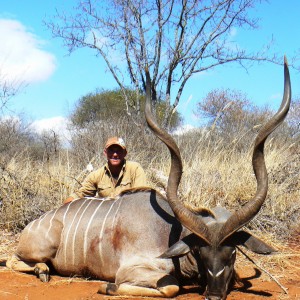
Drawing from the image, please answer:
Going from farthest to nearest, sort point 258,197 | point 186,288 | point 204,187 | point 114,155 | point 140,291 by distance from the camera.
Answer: point 204,187 → point 114,155 → point 186,288 → point 140,291 → point 258,197

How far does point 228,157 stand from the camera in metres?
6.12

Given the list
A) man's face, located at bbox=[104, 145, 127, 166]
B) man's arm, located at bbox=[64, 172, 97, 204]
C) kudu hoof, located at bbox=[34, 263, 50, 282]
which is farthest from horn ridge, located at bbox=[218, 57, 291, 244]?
man's arm, located at bbox=[64, 172, 97, 204]

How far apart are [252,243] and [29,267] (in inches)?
66.4

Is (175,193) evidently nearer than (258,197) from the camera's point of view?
No

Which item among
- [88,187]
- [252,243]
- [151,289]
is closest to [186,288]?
[151,289]

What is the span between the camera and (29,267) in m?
3.55

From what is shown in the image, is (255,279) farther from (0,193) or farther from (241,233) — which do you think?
(0,193)

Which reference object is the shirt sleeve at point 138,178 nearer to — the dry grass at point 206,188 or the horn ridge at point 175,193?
the dry grass at point 206,188

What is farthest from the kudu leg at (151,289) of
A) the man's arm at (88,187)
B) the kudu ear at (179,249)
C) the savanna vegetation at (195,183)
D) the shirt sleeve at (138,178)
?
the savanna vegetation at (195,183)

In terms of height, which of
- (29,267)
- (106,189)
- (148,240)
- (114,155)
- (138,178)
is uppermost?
(114,155)

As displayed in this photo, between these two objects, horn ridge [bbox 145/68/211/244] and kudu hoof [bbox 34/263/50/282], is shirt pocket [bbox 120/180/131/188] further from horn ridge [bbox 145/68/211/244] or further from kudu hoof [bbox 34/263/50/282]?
horn ridge [bbox 145/68/211/244]

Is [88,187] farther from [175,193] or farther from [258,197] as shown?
[258,197]

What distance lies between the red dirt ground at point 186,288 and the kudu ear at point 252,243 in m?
0.33

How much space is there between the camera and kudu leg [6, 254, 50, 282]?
337cm
